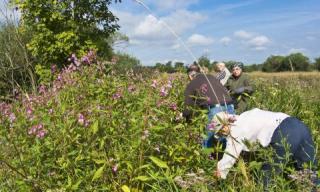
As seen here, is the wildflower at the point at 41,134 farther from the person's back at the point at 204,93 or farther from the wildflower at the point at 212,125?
the person's back at the point at 204,93

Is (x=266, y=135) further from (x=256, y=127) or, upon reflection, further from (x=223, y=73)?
(x=223, y=73)

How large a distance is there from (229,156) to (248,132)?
302mm

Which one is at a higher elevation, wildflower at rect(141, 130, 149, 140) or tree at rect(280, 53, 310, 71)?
tree at rect(280, 53, 310, 71)

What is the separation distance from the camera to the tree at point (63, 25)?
1563cm

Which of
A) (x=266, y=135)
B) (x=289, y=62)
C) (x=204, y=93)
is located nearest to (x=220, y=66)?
(x=289, y=62)

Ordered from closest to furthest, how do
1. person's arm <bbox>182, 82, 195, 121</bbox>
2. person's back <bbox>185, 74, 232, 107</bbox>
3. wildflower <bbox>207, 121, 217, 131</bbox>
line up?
wildflower <bbox>207, 121, 217, 131</bbox>, person's arm <bbox>182, 82, 195, 121</bbox>, person's back <bbox>185, 74, 232, 107</bbox>

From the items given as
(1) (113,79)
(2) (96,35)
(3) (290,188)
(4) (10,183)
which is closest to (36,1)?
(2) (96,35)

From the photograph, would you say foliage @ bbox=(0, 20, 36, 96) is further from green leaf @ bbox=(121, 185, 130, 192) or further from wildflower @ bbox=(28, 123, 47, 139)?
green leaf @ bbox=(121, 185, 130, 192)

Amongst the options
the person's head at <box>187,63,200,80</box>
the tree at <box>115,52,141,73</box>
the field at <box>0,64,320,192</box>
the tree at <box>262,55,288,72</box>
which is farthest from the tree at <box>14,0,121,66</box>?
the field at <box>0,64,320,192</box>

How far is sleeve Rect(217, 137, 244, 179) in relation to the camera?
3.51 m

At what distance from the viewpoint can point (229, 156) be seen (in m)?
3.58

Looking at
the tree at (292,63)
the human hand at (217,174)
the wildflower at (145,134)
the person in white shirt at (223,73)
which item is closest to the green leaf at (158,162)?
the wildflower at (145,134)

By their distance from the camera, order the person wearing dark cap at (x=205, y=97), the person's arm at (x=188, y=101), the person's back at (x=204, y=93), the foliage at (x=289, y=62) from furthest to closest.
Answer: the foliage at (x=289, y=62), the person's back at (x=204, y=93), the person wearing dark cap at (x=205, y=97), the person's arm at (x=188, y=101)

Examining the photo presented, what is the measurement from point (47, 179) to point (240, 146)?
4.71 feet
